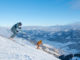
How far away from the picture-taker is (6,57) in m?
9.65

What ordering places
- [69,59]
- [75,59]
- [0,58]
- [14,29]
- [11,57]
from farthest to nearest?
[69,59], [75,59], [14,29], [11,57], [0,58]

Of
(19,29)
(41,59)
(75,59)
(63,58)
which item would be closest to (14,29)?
(19,29)

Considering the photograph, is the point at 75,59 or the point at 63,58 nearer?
the point at 75,59

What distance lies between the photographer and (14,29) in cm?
2027

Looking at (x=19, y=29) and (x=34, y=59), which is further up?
(x=19, y=29)

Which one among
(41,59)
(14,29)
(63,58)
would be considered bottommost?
(63,58)

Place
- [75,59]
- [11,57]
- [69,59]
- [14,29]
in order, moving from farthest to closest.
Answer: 1. [69,59]
2. [75,59]
3. [14,29]
4. [11,57]

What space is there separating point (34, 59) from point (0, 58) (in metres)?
2.86

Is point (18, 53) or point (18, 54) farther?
point (18, 53)

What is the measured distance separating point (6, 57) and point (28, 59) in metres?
1.78

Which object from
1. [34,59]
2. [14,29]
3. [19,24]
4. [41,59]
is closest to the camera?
[34,59]

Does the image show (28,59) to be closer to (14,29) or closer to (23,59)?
(23,59)

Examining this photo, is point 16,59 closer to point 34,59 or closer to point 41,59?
point 34,59

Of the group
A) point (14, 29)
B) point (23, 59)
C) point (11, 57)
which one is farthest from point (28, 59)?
point (14, 29)
